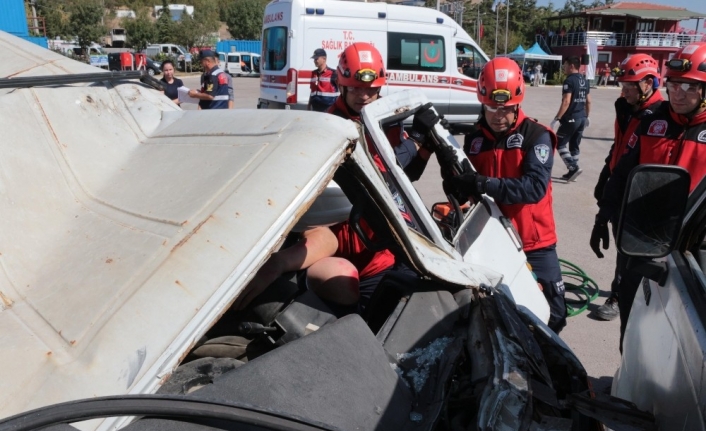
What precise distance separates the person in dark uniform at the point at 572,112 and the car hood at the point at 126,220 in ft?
27.2

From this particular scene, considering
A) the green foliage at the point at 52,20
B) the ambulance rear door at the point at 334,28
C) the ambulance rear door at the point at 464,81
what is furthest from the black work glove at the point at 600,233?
the green foliage at the point at 52,20

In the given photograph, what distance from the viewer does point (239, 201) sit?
147 cm

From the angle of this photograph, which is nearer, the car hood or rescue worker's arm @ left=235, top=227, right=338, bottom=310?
the car hood

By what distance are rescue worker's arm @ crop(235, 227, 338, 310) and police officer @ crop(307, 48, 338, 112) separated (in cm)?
838

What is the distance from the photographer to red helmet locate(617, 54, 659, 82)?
5.63 meters

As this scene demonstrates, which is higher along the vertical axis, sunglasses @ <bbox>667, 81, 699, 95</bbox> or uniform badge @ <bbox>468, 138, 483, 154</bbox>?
sunglasses @ <bbox>667, 81, 699, 95</bbox>

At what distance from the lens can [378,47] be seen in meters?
12.5

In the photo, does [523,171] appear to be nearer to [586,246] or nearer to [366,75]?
[366,75]

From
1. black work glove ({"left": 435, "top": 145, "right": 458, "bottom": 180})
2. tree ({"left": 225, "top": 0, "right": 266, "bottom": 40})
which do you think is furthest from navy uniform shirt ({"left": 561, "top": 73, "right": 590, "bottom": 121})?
tree ({"left": 225, "top": 0, "right": 266, "bottom": 40})

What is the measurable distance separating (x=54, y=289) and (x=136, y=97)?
95 centimetres

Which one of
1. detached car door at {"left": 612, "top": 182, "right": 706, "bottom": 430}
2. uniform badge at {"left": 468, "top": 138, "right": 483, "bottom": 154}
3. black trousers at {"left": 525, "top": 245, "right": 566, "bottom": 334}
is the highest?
uniform badge at {"left": 468, "top": 138, "right": 483, "bottom": 154}

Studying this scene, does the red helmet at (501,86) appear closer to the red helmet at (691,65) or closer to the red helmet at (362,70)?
the red helmet at (362,70)

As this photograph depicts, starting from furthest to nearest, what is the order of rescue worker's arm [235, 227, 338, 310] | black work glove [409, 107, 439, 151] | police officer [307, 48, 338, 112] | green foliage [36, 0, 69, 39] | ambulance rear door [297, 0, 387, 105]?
1. green foliage [36, 0, 69, 39]
2. ambulance rear door [297, 0, 387, 105]
3. police officer [307, 48, 338, 112]
4. black work glove [409, 107, 439, 151]
5. rescue worker's arm [235, 227, 338, 310]

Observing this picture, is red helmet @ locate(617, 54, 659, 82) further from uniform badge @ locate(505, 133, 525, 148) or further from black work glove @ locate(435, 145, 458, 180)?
black work glove @ locate(435, 145, 458, 180)
